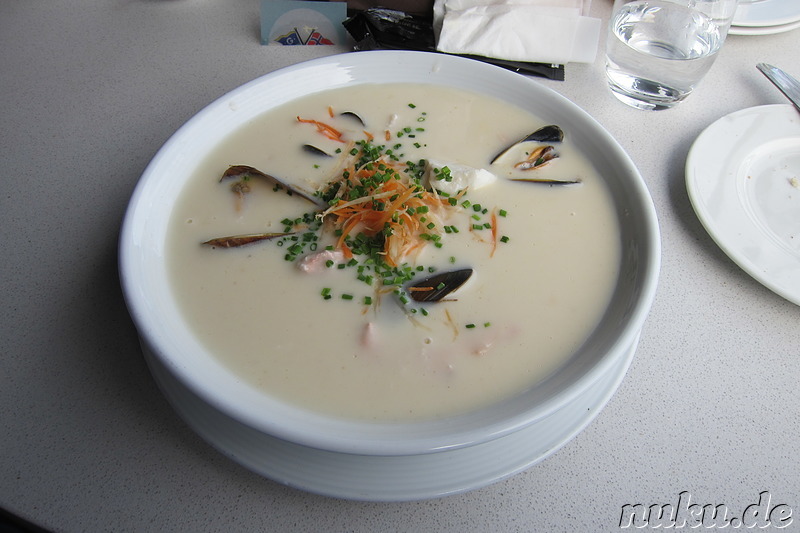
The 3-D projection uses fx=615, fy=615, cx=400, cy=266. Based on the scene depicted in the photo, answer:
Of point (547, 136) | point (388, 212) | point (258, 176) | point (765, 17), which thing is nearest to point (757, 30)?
point (765, 17)

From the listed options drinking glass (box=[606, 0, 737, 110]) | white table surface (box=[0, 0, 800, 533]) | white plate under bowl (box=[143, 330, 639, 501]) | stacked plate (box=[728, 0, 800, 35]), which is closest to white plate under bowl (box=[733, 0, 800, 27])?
stacked plate (box=[728, 0, 800, 35])

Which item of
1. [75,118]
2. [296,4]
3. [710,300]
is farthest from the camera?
[296,4]

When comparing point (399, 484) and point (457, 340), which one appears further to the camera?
point (457, 340)

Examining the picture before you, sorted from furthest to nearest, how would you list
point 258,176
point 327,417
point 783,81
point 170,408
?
point 783,81
point 258,176
point 170,408
point 327,417

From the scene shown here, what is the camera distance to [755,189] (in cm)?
147

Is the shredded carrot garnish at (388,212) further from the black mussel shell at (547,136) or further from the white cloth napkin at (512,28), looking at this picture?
the white cloth napkin at (512,28)

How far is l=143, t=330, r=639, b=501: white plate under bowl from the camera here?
0.94m

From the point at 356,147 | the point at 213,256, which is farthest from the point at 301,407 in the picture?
the point at 356,147

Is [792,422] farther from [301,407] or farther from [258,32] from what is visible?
[258,32]

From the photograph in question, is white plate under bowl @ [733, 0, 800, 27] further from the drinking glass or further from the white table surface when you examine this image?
the drinking glass

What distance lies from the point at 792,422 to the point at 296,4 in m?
1.67

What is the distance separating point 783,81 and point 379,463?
1589 millimetres

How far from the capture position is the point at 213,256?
46.3 inches

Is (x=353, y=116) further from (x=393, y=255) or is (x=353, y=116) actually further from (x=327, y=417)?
(x=327, y=417)
